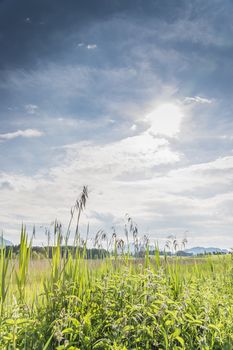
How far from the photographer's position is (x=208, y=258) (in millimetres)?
12500

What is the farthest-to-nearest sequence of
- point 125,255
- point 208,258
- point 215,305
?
1. point 208,258
2. point 125,255
3. point 215,305

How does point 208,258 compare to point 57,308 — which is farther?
point 208,258

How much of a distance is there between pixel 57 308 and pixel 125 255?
260 cm

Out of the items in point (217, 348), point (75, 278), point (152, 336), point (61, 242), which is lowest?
point (217, 348)

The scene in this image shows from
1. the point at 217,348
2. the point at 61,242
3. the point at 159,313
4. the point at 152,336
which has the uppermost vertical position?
the point at 61,242

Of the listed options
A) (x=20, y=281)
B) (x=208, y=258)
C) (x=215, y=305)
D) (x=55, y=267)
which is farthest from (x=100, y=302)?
(x=208, y=258)

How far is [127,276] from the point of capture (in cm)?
498

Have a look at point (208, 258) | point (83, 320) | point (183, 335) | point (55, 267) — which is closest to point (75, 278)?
point (55, 267)

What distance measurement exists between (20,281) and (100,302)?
4.68 ft

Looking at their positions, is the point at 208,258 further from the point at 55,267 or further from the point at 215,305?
the point at 55,267

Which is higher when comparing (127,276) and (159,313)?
(127,276)

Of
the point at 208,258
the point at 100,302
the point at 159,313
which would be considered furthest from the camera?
the point at 208,258

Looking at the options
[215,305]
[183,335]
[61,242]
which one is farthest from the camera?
[61,242]

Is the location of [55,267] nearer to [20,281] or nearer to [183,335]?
[20,281]
